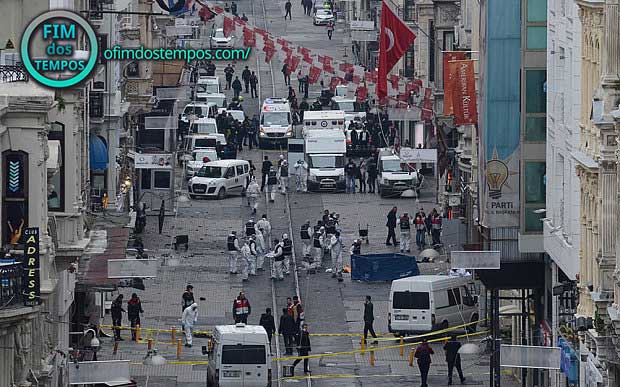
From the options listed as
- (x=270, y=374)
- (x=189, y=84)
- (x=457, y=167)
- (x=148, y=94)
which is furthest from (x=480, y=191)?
(x=189, y=84)

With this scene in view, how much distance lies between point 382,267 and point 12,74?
37370mm

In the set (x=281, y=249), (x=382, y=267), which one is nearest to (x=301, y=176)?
(x=382, y=267)

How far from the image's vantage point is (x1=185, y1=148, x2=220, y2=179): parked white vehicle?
398 ft

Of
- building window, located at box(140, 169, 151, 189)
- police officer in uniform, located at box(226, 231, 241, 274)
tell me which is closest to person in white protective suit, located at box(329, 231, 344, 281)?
police officer in uniform, located at box(226, 231, 241, 274)

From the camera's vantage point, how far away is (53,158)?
64.9 m

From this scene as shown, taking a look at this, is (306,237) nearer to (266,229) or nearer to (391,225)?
(266,229)

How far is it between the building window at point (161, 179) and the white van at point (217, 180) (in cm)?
512

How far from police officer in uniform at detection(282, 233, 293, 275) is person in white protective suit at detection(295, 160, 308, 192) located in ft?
64.0

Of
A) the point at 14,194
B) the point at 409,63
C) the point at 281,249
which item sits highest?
the point at 409,63

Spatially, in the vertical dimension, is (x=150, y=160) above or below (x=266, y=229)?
above

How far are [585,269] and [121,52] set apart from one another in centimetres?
2229

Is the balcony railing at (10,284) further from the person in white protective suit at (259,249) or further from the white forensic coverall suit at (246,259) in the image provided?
the person in white protective suit at (259,249)

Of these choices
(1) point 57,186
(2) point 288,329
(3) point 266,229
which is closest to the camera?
(1) point 57,186

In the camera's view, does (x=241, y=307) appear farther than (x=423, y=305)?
Yes
